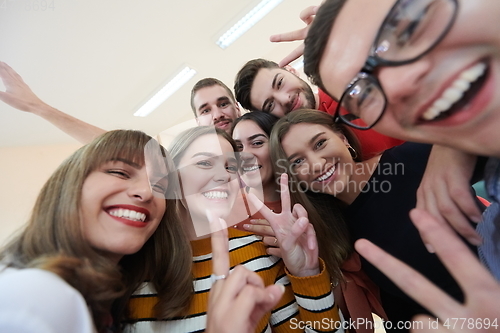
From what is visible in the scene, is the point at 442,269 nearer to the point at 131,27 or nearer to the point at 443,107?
the point at 443,107

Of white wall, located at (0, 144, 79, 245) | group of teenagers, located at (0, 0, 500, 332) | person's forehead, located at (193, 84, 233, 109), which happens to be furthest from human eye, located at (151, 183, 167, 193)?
person's forehead, located at (193, 84, 233, 109)

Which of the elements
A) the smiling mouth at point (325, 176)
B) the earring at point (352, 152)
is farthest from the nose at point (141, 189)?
the earring at point (352, 152)

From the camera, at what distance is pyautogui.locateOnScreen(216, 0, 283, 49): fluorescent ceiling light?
178cm

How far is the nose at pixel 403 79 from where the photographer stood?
0.27 m

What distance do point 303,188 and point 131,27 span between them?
4.58 feet

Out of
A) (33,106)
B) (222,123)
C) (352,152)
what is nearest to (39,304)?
(33,106)

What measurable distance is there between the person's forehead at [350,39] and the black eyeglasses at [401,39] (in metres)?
0.01

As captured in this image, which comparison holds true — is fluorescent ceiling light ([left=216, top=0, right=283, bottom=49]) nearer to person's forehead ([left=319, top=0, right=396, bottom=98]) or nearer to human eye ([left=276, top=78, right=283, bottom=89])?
human eye ([left=276, top=78, right=283, bottom=89])

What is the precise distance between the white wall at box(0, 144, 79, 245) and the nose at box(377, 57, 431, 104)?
2.18 ft

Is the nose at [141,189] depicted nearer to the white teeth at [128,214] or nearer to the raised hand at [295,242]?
the white teeth at [128,214]

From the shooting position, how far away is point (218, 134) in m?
0.75

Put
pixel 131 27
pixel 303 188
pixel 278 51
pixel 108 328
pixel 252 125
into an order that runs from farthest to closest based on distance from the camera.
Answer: pixel 278 51
pixel 131 27
pixel 252 125
pixel 303 188
pixel 108 328

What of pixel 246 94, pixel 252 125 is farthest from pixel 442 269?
pixel 246 94

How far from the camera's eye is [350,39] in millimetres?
327
